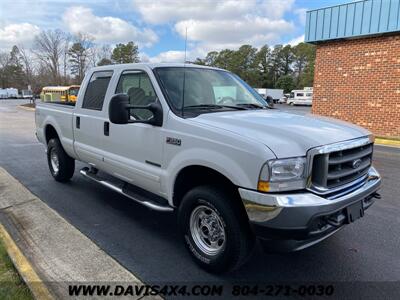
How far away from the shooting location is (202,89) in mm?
4043

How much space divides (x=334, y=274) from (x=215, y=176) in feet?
4.83

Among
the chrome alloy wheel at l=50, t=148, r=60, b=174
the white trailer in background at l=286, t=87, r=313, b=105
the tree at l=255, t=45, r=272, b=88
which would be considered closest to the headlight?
the chrome alloy wheel at l=50, t=148, r=60, b=174

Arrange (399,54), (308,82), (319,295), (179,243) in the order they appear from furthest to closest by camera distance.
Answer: (308,82) < (399,54) < (179,243) < (319,295)

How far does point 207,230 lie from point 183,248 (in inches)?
23.7

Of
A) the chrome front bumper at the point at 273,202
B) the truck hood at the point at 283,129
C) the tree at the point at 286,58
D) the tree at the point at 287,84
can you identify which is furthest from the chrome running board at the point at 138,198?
the tree at the point at 286,58

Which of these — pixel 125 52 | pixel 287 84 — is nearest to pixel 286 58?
pixel 287 84

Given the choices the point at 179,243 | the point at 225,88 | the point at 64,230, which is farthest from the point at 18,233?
the point at 225,88

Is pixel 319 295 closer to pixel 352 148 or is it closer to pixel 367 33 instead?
pixel 352 148

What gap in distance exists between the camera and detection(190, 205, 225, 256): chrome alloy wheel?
3231 millimetres

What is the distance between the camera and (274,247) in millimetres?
2809

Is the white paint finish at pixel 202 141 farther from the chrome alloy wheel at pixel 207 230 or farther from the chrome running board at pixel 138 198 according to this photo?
the chrome alloy wheel at pixel 207 230

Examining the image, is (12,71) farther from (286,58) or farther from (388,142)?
(388,142)

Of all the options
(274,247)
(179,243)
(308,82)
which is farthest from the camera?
(308,82)

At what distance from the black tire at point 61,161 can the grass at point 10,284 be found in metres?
2.81
